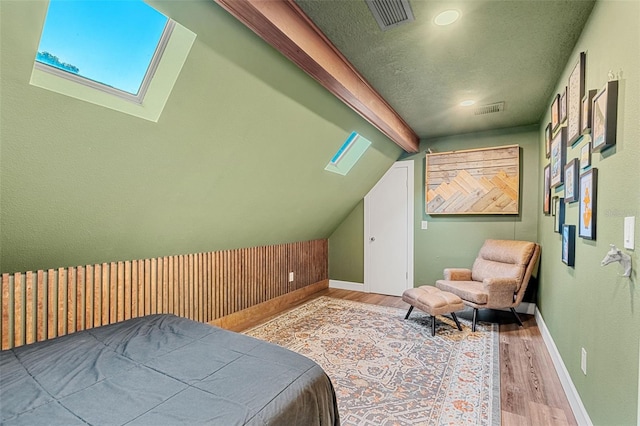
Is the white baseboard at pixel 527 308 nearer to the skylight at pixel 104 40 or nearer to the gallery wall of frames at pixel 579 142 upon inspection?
the gallery wall of frames at pixel 579 142

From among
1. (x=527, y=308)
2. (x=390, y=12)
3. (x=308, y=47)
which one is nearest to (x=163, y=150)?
(x=308, y=47)

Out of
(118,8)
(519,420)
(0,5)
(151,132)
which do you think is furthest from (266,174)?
(519,420)

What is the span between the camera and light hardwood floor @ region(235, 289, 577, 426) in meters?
1.88

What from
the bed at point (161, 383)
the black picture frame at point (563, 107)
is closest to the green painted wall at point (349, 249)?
the black picture frame at point (563, 107)

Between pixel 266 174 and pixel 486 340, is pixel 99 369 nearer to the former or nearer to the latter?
pixel 266 174

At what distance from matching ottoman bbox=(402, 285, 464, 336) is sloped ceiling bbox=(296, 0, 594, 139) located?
2.11 m

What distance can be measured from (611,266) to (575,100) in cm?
120

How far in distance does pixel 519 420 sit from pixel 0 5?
332 cm

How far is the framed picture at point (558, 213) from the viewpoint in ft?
7.85

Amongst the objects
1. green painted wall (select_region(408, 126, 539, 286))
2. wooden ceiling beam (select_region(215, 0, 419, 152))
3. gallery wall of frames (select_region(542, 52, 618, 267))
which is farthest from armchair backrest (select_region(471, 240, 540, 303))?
wooden ceiling beam (select_region(215, 0, 419, 152))

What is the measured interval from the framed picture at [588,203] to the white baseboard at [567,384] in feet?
3.38

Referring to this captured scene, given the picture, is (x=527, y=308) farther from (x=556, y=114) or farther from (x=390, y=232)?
(x=556, y=114)

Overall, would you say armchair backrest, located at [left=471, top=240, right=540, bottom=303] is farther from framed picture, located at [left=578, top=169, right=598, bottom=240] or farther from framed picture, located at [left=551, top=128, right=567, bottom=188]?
framed picture, located at [left=578, top=169, right=598, bottom=240]

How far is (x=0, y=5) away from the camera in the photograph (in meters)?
1.12
